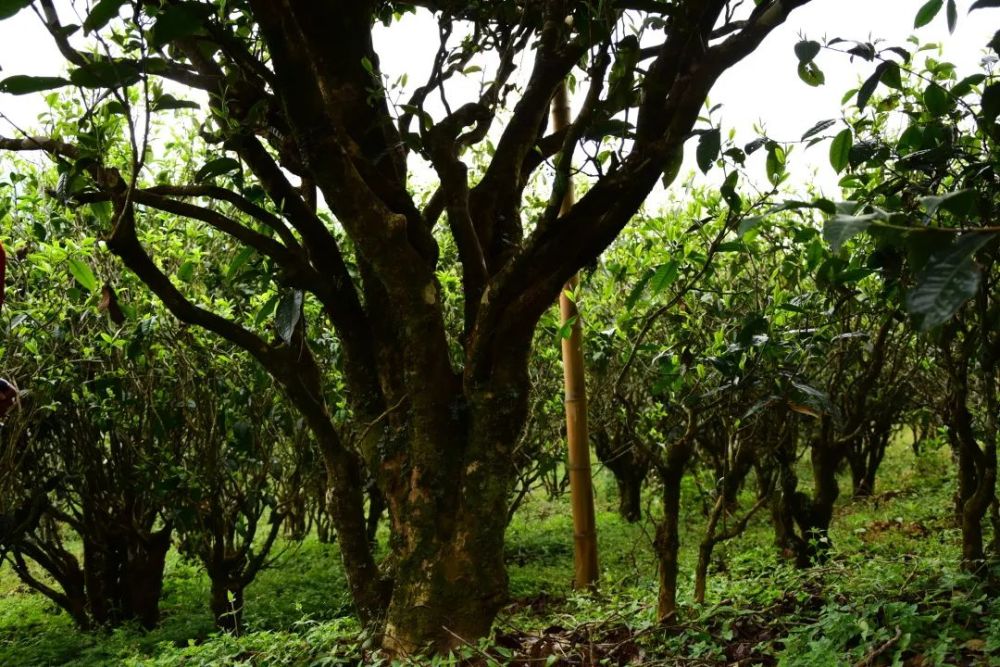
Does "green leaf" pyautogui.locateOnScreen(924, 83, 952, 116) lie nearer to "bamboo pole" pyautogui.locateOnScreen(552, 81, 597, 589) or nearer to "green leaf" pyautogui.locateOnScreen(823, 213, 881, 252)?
"green leaf" pyautogui.locateOnScreen(823, 213, 881, 252)

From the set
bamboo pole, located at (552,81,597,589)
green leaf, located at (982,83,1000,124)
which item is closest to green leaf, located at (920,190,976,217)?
green leaf, located at (982,83,1000,124)

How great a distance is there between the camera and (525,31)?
9.90 feet

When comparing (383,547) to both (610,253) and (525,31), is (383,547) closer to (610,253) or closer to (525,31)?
(610,253)

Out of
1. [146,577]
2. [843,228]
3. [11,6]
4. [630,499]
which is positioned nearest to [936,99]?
[843,228]

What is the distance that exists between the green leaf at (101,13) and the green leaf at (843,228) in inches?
57.2

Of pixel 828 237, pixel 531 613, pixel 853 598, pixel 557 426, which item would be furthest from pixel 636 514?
pixel 828 237

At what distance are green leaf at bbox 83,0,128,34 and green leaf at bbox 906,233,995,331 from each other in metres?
1.58

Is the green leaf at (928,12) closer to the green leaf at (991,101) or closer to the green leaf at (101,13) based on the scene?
the green leaf at (991,101)

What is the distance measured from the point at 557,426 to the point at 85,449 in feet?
13.1

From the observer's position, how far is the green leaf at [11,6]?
59.9 inches

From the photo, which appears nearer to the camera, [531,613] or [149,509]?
[531,613]

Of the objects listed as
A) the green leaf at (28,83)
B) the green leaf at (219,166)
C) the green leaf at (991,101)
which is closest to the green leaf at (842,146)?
the green leaf at (991,101)

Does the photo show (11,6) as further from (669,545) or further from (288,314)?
(669,545)

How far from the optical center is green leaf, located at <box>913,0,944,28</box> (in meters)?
2.06
